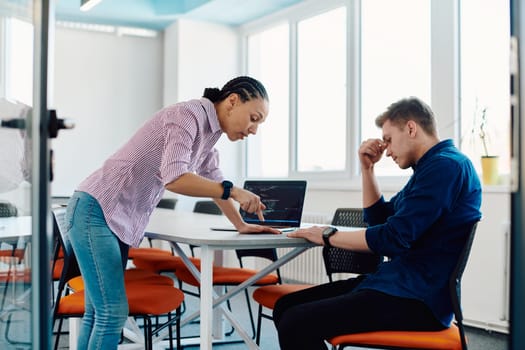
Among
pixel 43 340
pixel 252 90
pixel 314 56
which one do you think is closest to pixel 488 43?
pixel 314 56

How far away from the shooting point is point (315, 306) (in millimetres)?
1960

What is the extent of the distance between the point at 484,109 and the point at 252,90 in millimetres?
2408

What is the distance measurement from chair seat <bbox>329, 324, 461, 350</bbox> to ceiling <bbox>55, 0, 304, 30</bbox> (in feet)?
14.2

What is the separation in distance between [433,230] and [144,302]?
111 centimetres

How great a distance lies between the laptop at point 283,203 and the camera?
2.69 m

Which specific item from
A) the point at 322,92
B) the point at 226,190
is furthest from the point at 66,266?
the point at 322,92

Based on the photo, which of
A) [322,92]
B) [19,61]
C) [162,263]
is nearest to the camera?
[19,61]

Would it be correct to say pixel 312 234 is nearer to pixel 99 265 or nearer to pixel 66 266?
pixel 99 265

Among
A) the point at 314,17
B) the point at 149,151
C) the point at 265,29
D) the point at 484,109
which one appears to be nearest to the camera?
the point at 149,151

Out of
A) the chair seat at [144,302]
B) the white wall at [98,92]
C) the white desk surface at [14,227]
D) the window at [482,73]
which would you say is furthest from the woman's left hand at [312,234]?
the white wall at [98,92]

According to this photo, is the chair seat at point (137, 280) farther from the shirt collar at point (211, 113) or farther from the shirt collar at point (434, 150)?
the shirt collar at point (434, 150)

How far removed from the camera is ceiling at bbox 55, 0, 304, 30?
19.2 feet

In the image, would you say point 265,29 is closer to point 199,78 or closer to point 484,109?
point 199,78

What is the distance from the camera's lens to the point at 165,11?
20.2 ft
